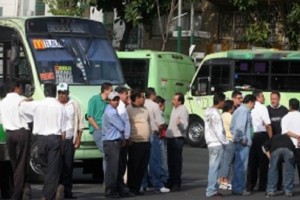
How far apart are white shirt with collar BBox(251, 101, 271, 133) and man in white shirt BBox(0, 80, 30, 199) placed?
4672 millimetres

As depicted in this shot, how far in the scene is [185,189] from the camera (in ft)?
55.8

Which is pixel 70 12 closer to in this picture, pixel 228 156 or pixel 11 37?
pixel 11 37

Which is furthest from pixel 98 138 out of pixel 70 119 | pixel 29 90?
pixel 29 90

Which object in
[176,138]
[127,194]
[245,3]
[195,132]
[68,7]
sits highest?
[245,3]

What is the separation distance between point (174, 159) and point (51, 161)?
3.82 metres

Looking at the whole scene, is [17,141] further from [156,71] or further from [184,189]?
[156,71]

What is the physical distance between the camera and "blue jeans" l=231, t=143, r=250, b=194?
52.8 feet

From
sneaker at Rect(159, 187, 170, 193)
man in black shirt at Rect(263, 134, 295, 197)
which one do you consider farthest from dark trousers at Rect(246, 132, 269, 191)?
sneaker at Rect(159, 187, 170, 193)

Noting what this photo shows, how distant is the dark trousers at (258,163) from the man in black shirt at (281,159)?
23.8 inches

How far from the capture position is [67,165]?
14.8 metres

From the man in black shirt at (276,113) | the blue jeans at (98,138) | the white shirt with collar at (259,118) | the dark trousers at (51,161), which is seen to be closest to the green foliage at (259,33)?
the man in black shirt at (276,113)

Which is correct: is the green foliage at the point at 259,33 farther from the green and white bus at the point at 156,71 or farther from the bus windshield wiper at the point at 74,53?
the bus windshield wiper at the point at 74,53

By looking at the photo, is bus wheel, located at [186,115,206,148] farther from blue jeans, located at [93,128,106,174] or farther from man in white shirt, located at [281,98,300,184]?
blue jeans, located at [93,128,106,174]

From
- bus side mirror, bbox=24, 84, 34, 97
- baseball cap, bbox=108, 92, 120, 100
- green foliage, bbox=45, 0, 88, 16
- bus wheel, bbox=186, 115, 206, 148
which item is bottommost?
bus wheel, bbox=186, 115, 206, 148
